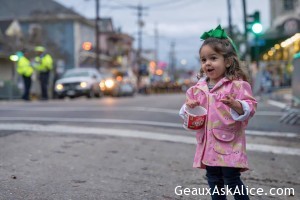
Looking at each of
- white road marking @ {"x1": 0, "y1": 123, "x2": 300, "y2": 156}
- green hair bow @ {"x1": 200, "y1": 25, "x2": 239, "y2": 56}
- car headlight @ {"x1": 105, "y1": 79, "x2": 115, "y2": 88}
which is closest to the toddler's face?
green hair bow @ {"x1": 200, "y1": 25, "x2": 239, "y2": 56}

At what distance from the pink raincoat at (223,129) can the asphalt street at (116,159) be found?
1184 mm

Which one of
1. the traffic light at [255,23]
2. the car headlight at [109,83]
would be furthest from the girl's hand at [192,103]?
the car headlight at [109,83]

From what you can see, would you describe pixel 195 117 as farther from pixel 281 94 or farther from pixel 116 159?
pixel 281 94

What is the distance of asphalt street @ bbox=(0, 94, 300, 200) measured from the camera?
4.73 metres

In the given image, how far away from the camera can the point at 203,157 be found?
11.7 feet

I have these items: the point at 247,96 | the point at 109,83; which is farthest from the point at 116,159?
the point at 109,83

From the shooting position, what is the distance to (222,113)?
3494 mm

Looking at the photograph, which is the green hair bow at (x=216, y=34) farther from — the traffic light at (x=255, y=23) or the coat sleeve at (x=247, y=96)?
the traffic light at (x=255, y=23)

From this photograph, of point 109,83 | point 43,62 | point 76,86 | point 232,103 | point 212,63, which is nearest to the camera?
point 232,103

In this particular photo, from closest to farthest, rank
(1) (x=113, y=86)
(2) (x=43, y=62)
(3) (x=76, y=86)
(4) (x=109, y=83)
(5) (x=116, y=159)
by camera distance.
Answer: (5) (x=116, y=159) < (2) (x=43, y=62) < (3) (x=76, y=86) < (4) (x=109, y=83) < (1) (x=113, y=86)

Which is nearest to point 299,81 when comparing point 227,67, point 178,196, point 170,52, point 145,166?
point 145,166

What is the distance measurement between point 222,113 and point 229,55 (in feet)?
1.42

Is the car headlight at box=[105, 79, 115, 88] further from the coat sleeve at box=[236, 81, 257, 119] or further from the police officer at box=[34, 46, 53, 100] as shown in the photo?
the coat sleeve at box=[236, 81, 257, 119]

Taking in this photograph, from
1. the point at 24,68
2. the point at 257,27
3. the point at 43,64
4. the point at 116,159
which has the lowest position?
the point at 116,159
